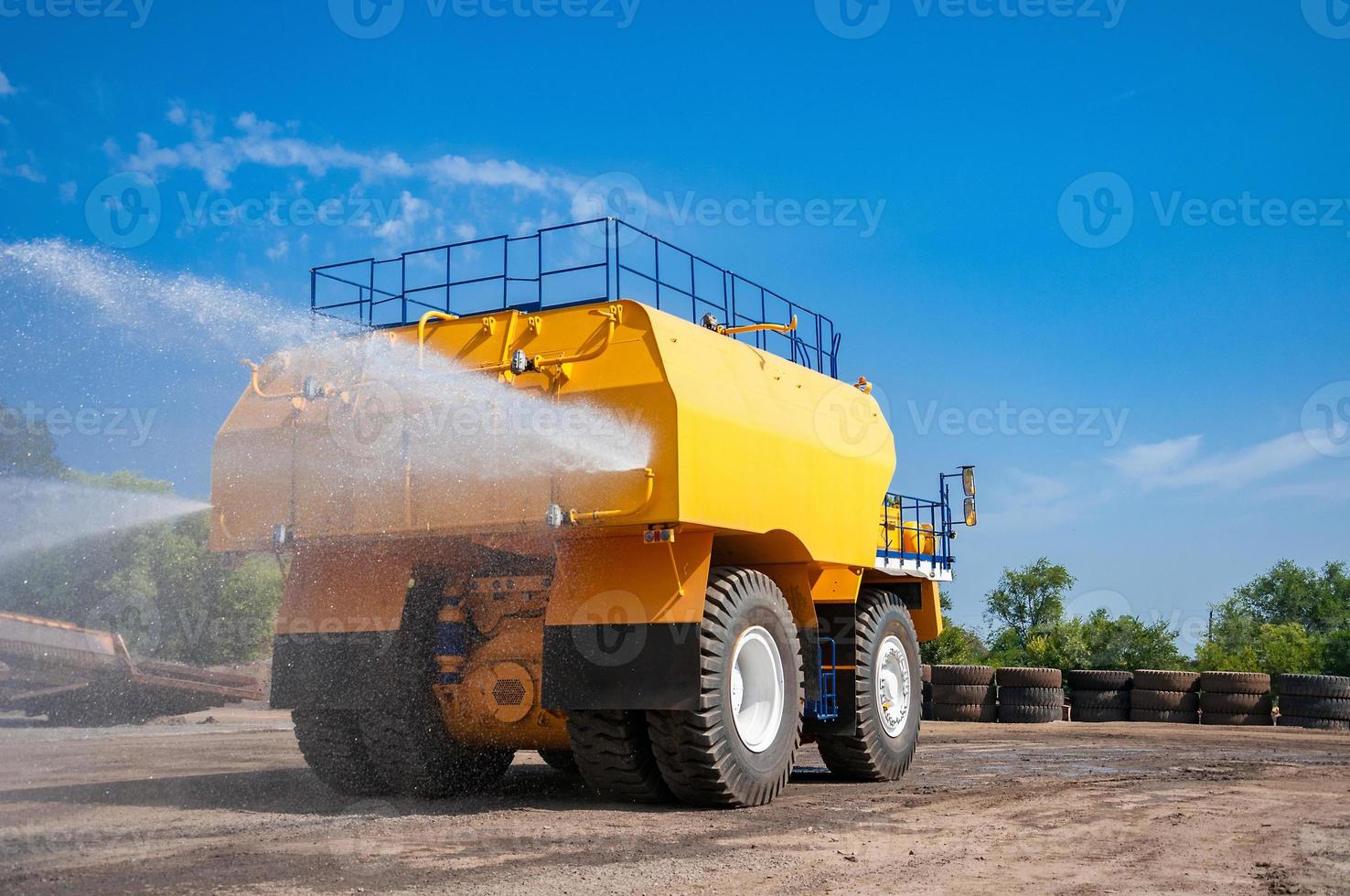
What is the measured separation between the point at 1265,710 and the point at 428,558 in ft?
64.9

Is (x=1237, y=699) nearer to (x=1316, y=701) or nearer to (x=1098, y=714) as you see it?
(x=1316, y=701)

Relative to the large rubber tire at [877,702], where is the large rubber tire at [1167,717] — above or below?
below

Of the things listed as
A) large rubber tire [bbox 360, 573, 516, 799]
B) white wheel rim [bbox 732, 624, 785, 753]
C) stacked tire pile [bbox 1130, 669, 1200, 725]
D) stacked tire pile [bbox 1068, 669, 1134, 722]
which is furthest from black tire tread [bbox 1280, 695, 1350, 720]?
large rubber tire [bbox 360, 573, 516, 799]

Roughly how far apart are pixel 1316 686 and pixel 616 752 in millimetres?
19001

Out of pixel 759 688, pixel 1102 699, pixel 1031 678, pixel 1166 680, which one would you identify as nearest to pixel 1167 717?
pixel 1166 680

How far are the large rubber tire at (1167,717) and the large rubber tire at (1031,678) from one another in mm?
1683

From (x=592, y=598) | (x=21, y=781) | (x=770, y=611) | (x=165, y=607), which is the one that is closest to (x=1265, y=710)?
(x=770, y=611)

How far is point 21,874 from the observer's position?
6984mm

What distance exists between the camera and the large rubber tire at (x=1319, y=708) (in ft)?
77.9

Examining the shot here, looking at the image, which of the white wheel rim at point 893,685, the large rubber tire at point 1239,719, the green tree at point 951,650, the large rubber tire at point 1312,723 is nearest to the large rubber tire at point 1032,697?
the large rubber tire at point 1239,719

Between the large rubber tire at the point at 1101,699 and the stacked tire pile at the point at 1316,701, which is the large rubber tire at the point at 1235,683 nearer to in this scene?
the stacked tire pile at the point at 1316,701

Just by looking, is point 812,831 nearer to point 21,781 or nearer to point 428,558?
point 428,558

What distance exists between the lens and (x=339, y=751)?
11.5 metres

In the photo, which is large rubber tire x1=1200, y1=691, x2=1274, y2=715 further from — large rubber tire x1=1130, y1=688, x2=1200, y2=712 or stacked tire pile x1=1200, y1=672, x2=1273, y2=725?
large rubber tire x1=1130, y1=688, x2=1200, y2=712
